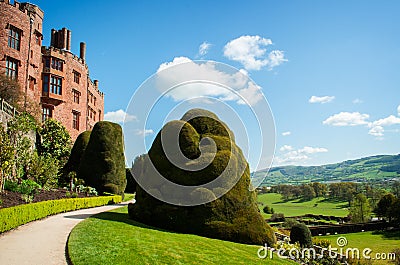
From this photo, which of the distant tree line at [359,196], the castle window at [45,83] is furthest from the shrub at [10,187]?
the distant tree line at [359,196]

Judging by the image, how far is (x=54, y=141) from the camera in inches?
1300

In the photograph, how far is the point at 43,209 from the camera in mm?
15000

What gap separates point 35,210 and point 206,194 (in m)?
7.09

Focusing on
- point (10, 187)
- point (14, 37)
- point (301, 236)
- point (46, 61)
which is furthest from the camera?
point (46, 61)

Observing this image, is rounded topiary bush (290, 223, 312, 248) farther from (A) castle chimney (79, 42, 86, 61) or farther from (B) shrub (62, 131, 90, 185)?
(A) castle chimney (79, 42, 86, 61)

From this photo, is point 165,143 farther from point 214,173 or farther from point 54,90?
point 54,90

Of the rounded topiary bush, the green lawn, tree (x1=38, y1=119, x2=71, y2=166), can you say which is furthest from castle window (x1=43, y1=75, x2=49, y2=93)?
the green lawn

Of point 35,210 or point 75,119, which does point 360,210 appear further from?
point 35,210

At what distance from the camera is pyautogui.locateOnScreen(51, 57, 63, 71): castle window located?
37.3 meters

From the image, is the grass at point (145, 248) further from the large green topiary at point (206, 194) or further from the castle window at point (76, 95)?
the castle window at point (76, 95)

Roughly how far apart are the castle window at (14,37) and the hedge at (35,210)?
16.8 meters

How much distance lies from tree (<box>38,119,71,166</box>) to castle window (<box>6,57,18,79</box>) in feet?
18.3

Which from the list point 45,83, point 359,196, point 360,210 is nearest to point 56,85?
point 45,83

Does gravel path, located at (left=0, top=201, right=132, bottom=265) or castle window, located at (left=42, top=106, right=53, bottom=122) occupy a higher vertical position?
castle window, located at (left=42, top=106, right=53, bottom=122)
